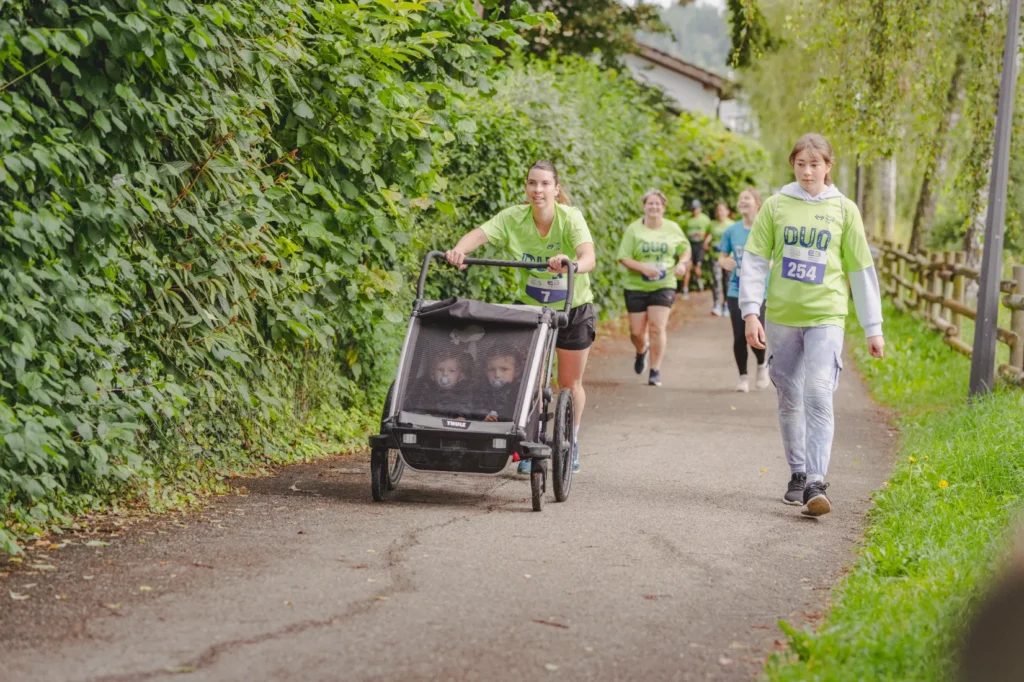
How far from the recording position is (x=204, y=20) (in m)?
6.38

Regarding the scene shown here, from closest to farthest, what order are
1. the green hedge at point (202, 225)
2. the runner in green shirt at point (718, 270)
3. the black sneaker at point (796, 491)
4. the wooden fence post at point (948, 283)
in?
the green hedge at point (202, 225)
the black sneaker at point (796, 491)
the wooden fence post at point (948, 283)
the runner in green shirt at point (718, 270)

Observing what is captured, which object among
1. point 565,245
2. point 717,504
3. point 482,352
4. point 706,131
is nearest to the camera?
point 482,352

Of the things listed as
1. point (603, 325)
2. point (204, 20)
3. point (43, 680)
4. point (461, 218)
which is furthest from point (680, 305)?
point (43, 680)

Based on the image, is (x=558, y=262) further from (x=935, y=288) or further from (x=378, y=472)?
(x=935, y=288)

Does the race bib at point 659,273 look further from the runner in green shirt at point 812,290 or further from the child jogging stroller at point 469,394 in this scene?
the child jogging stroller at point 469,394

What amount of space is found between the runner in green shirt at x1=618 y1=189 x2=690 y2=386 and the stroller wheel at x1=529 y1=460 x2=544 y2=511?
6.36 m

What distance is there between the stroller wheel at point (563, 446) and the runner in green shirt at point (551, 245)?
0.48 meters

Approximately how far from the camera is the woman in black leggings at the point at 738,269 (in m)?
13.2

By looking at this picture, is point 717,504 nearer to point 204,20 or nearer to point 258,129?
point 258,129

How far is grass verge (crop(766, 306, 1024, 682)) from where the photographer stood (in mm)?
4473

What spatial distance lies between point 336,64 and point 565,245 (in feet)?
5.85

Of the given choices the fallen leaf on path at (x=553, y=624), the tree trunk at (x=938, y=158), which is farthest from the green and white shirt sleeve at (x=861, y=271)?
the tree trunk at (x=938, y=158)

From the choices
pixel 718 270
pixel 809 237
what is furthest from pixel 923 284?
pixel 809 237

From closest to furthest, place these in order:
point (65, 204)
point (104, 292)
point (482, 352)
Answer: point (65, 204), point (104, 292), point (482, 352)
